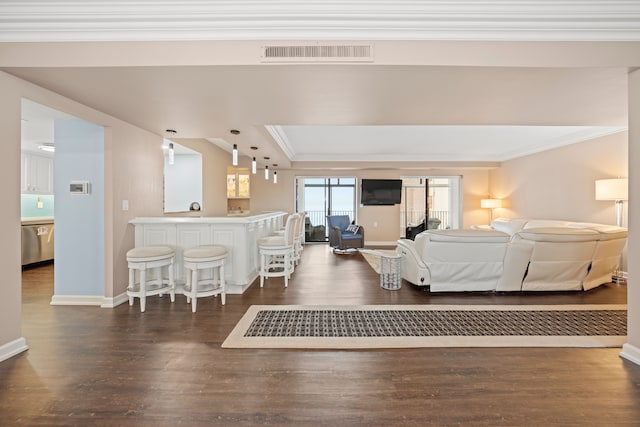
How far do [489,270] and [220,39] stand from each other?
3.87 m

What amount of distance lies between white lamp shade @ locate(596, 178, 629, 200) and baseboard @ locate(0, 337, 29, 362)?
A: 6953 millimetres

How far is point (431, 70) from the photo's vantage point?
2.16m

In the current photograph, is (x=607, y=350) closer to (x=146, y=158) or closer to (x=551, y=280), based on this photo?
(x=551, y=280)

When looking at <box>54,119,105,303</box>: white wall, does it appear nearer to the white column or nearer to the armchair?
the armchair

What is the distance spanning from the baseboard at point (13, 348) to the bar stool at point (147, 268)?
3.04 feet

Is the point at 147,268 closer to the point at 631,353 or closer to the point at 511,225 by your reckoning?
the point at 631,353

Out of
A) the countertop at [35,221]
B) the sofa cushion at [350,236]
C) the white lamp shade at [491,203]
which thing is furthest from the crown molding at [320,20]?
the white lamp shade at [491,203]

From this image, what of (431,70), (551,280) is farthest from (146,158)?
(551,280)

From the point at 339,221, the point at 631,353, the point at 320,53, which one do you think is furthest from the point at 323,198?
the point at 631,353

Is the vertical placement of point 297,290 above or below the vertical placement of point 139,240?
below

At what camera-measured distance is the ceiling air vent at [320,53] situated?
2.07 metres

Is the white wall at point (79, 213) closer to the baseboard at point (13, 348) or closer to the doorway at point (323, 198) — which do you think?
the baseboard at point (13, 348)

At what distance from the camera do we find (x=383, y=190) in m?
8.37

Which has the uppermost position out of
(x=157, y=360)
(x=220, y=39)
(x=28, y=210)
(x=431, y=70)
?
→ (x=220, y=39)
